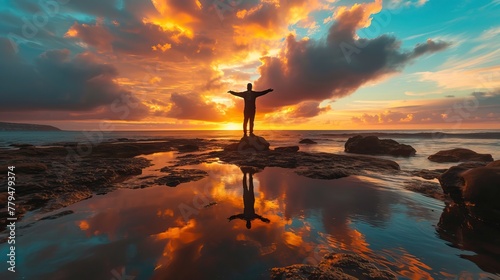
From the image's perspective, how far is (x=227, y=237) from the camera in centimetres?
356

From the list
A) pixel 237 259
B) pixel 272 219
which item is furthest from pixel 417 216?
pixel 237 259

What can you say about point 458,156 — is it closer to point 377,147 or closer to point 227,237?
point 377,147

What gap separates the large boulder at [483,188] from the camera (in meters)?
4.63

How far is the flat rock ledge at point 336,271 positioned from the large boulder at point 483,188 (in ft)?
12.6

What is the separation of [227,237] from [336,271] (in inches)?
66.6

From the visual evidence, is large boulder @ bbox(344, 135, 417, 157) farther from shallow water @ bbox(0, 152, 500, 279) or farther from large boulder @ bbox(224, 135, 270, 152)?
shallow water @ bbox(0, 152, 500, 279)

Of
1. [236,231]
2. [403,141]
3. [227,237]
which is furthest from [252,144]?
[403,141]

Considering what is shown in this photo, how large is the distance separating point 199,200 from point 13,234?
336cm

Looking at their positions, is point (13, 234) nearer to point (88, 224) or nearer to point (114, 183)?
point (88, 224)

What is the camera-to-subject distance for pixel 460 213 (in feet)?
16.5

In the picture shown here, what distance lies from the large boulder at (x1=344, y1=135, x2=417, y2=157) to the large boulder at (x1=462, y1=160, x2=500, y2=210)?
15.9m

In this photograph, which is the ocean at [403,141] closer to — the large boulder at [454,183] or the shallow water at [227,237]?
the large boulder at [454,183]

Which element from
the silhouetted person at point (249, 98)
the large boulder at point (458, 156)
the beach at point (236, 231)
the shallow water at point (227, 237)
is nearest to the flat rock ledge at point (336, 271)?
the beach at point (236, 231)

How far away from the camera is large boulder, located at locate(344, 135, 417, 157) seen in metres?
19.7
